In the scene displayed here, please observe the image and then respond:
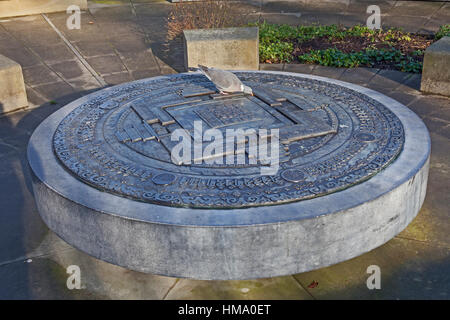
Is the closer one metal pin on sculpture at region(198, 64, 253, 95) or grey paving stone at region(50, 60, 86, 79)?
metal pin on sculpture at region(198, 64, 253, 95)

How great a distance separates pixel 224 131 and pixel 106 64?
4.29 metres

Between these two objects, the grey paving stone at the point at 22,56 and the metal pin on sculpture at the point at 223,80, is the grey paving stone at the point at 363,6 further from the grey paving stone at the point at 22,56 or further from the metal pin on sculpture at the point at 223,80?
the grey paving stone at the point at 22,56

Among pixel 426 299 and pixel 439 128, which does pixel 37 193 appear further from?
pixel 439 128

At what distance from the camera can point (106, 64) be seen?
8.77 metres

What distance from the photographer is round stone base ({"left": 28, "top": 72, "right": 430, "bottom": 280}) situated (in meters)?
3.95

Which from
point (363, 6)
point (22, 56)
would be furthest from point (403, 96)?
point (22, 56)

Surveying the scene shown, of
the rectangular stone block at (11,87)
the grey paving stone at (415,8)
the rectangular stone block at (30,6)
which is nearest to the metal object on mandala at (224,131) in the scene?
the rectangular stone block at (11,87)

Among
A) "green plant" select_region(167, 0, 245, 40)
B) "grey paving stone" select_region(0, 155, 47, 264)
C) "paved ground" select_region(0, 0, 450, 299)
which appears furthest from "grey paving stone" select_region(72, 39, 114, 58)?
"grey paving stone" select_region(0, 155, 47, 264)

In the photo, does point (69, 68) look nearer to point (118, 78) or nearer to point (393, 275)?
point (118, 78)

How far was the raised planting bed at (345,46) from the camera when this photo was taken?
28.5 feet

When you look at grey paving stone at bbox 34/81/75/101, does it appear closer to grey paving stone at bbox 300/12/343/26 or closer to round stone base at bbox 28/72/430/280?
round stone base at bbox 28/72/430/280

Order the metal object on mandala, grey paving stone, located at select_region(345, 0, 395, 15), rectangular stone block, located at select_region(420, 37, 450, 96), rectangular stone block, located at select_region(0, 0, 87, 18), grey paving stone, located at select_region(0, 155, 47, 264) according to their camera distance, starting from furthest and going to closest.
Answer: grey paving stone, located at select_region(345, 0, 395, 15)
rectangular stone block, located at select_region(0, 0, 87, 18)
rectangular stone block, located at select_region(420, 37, 450, 96)
grey paving stone, located at select_region(0, 155, 47, 264)
the metal object on mandala

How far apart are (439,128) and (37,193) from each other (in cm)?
468

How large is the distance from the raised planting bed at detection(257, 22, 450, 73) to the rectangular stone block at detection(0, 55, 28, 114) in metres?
→ 3.70
